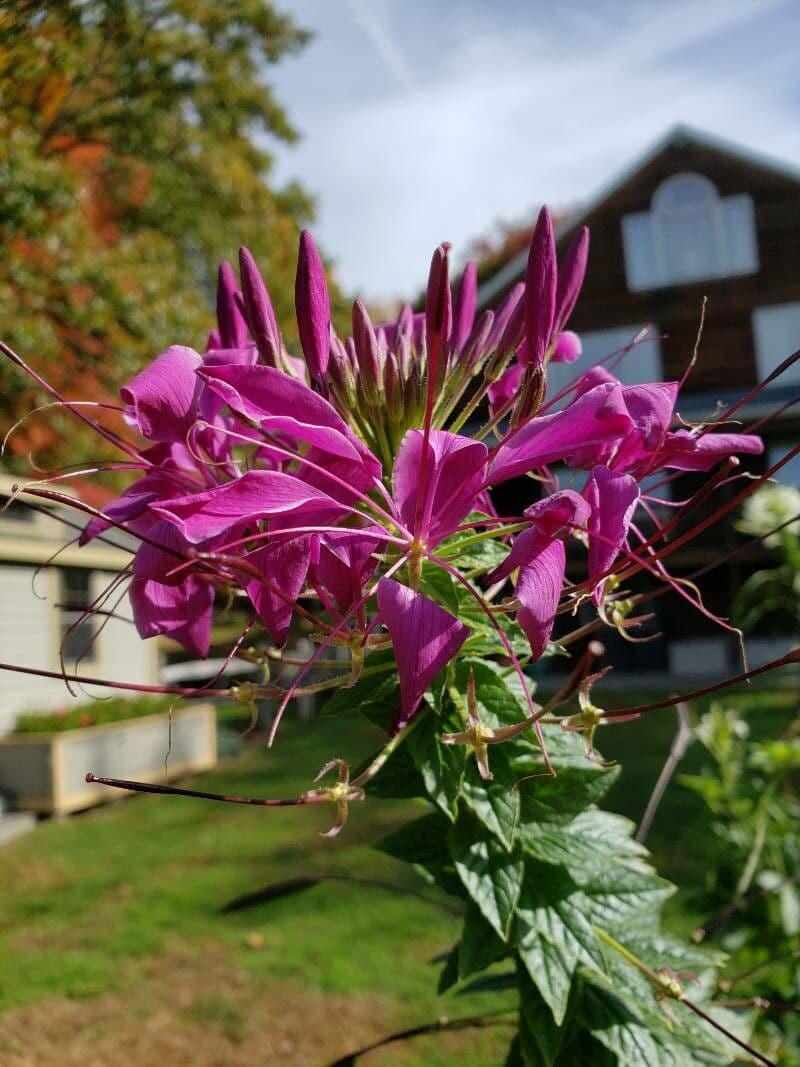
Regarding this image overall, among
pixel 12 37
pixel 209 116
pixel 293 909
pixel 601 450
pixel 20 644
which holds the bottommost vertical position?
pixel 293 909

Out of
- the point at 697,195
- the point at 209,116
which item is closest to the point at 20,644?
the point at 209,116

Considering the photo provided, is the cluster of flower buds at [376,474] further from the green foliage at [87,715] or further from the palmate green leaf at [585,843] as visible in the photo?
the green foliage at [87,715]

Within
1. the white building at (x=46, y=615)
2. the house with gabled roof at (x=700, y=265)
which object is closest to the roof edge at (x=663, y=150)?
the house with gabled roof at (x=700, y=265)

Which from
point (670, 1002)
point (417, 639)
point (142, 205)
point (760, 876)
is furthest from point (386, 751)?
point (142, 205)

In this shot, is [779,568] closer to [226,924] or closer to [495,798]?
[495,798]

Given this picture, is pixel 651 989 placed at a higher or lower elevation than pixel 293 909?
higher

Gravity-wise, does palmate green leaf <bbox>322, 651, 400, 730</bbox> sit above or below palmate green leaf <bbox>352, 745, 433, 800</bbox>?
above

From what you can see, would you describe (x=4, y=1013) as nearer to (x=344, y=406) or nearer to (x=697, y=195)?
(x=344, y=406)

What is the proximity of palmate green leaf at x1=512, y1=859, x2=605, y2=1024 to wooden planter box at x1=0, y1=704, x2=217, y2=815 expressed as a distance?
715 centimetres

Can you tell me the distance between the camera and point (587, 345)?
554 inches

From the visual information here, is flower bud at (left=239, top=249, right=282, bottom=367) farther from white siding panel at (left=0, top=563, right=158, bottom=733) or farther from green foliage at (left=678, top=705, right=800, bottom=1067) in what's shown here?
white siding panel at (left=0, top=563, right=158, bottom=733)

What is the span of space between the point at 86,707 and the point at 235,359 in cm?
977

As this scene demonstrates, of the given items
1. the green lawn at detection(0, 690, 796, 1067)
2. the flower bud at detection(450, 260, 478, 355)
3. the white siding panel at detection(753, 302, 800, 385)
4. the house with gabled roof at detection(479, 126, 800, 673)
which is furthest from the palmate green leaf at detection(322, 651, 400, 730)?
the white siding panel at detection(753, 302, 800, 385)

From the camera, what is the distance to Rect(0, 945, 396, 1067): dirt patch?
143 inches
